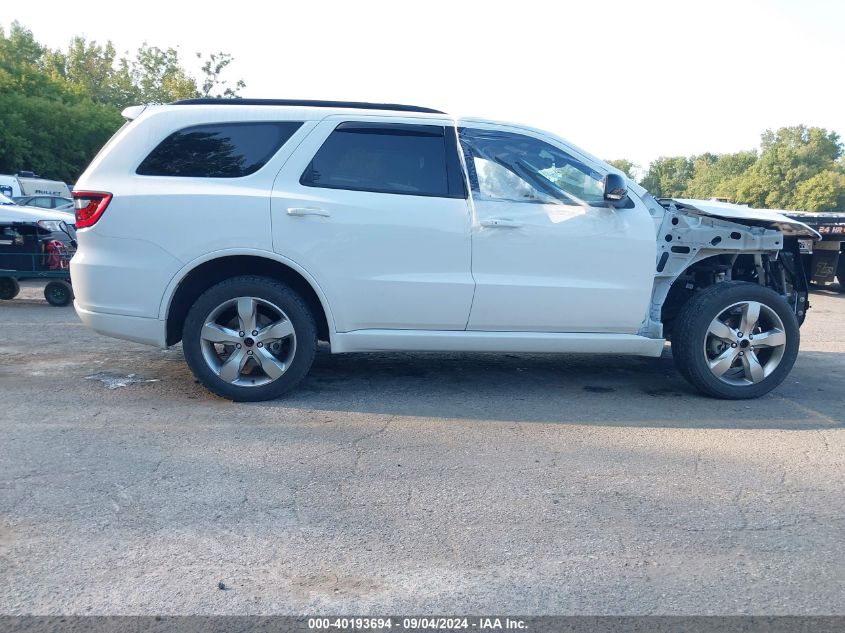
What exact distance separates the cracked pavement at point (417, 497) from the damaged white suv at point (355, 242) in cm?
49

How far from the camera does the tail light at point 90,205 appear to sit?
5.11 m

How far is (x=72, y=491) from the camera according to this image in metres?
3.72

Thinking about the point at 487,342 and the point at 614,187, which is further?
the point at 487,342

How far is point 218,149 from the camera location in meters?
5.27

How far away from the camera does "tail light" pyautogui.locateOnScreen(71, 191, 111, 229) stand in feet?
16.8

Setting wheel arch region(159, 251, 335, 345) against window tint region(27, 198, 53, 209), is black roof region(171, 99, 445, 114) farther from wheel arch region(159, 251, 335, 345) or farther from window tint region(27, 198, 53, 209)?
window tint region(27, 198, 53, 209)

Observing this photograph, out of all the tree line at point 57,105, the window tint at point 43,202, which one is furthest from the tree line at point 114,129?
the window tint at point 43,202

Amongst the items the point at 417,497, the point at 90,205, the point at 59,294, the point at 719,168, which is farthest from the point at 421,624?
the point at 719,168

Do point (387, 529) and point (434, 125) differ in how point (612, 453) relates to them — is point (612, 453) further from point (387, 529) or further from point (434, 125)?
point (434, 125)

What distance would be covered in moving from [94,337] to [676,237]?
18.2ft

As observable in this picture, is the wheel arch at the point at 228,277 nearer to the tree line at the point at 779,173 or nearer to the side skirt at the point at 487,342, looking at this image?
the side skirt at the point at 487,342

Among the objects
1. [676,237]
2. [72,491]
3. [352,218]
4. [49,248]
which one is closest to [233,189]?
[352,218]

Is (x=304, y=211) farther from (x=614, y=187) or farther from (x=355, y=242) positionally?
(x=614, y=187)

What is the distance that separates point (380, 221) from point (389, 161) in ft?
1.57
